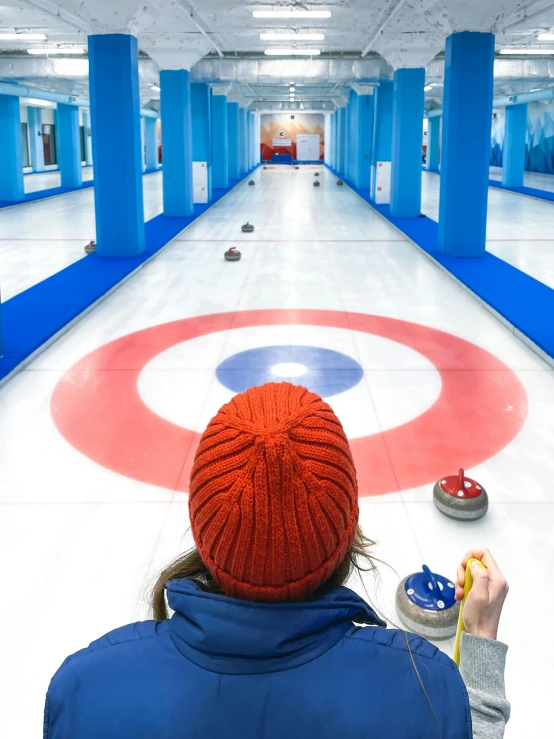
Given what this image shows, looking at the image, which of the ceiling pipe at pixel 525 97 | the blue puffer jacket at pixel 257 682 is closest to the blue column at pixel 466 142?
the blue puffer jacket at pixel 257 682

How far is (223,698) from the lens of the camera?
108cm

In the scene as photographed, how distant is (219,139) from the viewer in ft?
91.8

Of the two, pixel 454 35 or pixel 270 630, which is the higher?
pixel 454 35

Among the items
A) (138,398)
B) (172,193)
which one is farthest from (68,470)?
(172,193)

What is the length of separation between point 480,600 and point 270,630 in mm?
508

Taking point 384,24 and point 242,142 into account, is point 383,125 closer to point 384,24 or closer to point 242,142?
point 384,24

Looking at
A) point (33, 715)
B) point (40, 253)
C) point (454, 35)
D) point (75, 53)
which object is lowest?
point (33, 715)

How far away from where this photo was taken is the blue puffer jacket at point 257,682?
1073mm

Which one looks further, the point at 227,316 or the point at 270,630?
the point at 227,316

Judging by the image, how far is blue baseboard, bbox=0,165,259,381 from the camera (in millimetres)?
7027

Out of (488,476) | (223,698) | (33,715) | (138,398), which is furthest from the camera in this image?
(138,398)

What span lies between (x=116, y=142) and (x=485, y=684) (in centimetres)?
1188

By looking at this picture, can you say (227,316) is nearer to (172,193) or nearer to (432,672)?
(432,672)

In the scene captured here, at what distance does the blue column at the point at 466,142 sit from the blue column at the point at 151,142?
1229 inches
